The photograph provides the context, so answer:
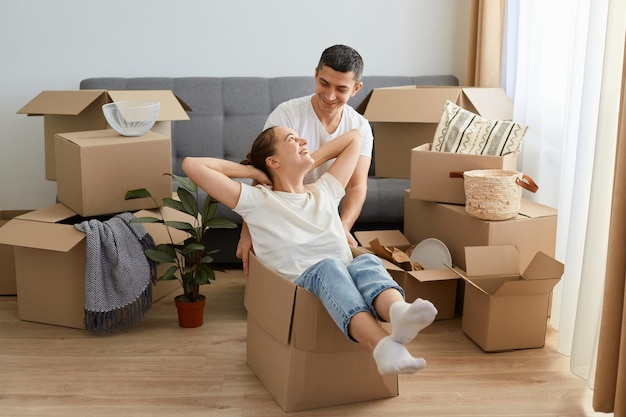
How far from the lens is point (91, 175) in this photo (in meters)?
2.93

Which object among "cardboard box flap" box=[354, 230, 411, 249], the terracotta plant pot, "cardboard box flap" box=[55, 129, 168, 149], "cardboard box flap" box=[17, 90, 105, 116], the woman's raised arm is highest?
"cardboard box flap" box=[17, 90, 105, 116]

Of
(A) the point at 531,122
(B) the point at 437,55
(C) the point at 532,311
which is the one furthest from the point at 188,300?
(B) the point at 437,55

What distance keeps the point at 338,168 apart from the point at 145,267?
0.88m

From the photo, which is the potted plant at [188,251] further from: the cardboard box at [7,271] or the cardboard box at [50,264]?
the cardboard box at [7,271]

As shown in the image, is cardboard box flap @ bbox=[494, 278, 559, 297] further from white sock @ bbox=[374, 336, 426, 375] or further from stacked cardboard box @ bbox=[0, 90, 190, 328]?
stacked cardboard box @ bbox=[0, 90, 190, 328]

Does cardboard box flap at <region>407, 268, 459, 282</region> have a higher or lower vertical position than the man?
lower

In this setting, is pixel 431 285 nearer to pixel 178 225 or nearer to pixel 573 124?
pixel 573 124

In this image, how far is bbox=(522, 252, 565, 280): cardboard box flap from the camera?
2701 millimetres

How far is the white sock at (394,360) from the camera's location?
75.7 inches

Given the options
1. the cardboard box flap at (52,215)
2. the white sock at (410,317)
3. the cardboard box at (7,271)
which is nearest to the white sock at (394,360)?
the white sock at (410,317)

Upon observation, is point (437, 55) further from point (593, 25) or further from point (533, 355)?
point (533, 355)

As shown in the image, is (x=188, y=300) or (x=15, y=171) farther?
(x=15, y=171)

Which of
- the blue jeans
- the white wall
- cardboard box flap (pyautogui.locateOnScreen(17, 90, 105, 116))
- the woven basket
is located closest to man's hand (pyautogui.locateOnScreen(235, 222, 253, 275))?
the blue jeans

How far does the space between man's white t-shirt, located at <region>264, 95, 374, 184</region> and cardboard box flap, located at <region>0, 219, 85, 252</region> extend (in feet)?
2.79
